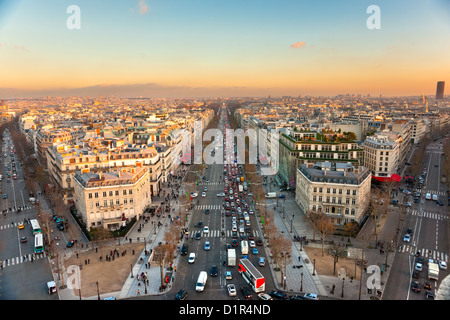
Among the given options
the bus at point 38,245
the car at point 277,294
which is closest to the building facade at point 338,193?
the car at point 277,294

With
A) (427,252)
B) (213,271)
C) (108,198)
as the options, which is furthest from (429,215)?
(108,198)

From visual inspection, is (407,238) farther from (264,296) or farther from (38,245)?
(38,245)

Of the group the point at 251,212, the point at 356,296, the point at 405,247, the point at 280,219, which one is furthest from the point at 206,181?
the point at 356,296

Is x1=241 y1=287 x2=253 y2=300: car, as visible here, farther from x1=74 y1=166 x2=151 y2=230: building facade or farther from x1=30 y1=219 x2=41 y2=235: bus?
x1=30 y1=219 x2=41 y2=235: bus

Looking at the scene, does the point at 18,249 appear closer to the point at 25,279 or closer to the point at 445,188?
the point at 25,279

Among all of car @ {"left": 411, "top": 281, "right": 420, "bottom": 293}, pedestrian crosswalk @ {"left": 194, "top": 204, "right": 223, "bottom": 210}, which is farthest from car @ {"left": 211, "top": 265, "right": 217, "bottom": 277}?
pedestrian crosswalk @ {"left": 194, "top": 204, "right": 223, "bottom": 210}

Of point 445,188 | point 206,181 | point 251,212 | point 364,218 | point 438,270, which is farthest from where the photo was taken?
point 206,181

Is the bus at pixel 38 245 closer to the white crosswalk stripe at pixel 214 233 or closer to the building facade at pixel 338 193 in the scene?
the white crosswalk stripe at pixel 214 233
